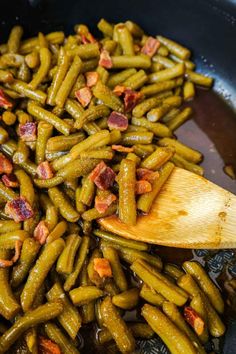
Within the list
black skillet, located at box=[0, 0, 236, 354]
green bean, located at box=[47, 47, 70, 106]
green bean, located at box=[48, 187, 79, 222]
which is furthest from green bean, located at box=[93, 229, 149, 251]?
green bean, located at box=[47, 47, 70, 106]

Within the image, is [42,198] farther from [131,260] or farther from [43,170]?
[131,260]

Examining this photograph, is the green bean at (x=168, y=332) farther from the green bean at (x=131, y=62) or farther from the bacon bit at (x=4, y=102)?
the green bean at (x=131, y=62)

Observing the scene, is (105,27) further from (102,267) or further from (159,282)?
(159,282)

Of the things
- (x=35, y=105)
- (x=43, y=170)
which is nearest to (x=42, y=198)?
(x=43, y=170)

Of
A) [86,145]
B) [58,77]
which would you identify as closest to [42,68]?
[58,77]

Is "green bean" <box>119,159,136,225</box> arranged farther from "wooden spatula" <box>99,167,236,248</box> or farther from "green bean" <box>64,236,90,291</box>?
"green bean" <box>64,236,90,291</box>
